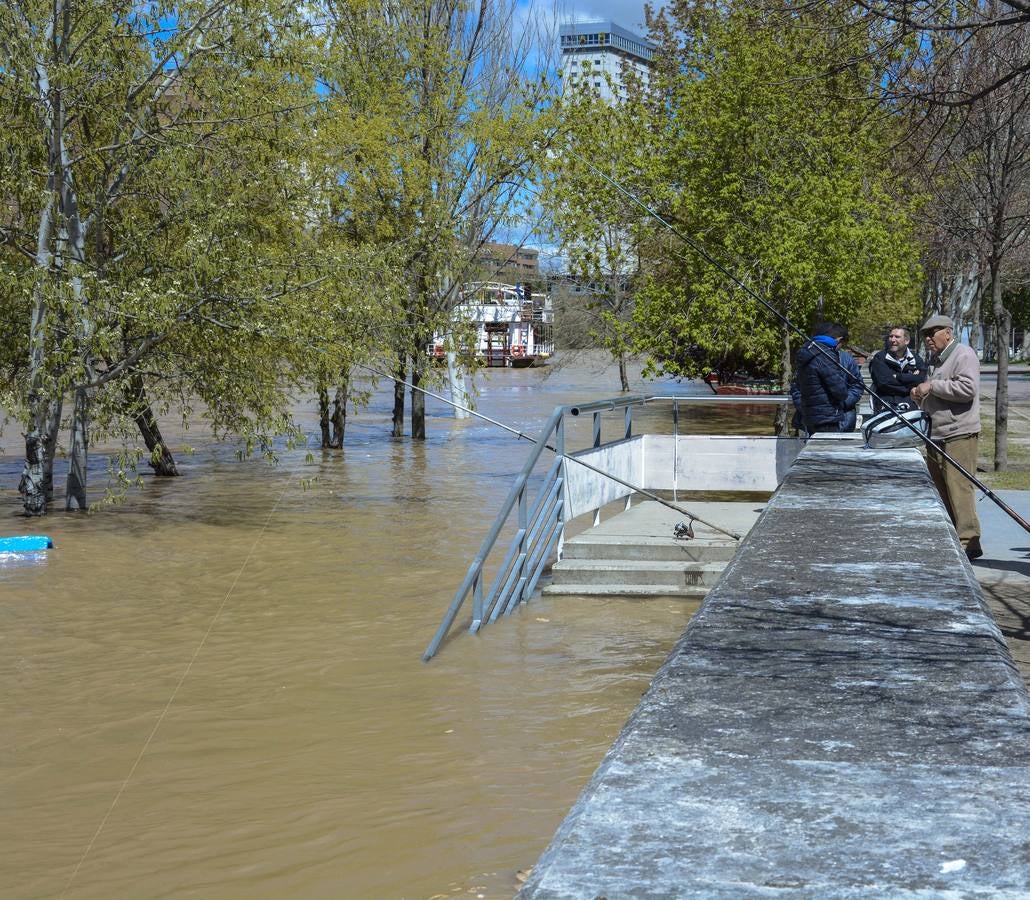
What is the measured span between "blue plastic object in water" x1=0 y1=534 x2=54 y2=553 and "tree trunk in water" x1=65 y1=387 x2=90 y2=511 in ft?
7.71

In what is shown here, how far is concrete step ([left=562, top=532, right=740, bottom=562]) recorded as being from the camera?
425 inches

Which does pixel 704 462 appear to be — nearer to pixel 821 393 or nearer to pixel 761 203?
pixel 821 393

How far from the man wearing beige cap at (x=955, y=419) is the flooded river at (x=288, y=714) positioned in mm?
2062

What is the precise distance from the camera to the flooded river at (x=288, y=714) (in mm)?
5367

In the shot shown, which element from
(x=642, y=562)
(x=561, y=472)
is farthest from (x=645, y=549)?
(x=561, y=472)

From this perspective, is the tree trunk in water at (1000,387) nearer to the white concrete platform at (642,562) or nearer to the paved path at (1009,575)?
the paved path at (1009,575)

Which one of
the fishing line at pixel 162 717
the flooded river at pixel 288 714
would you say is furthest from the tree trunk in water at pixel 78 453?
the fishing line at pixel 162 717

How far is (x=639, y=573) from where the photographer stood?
10.7m

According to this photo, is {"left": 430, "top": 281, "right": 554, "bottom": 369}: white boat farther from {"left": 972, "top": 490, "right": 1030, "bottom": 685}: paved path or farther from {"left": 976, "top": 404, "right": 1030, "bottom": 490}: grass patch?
{"left": 972, "top": 490, "right": 1030, "bottom": 685}: paved path

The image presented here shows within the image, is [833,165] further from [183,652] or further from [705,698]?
[705,698]

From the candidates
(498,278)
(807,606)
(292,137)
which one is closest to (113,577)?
(292,137)

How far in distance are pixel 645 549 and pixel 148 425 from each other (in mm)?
9590

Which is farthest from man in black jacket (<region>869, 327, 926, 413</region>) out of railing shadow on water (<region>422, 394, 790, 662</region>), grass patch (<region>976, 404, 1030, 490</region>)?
grass patch (<region>976, 404, 1030, 490</region>)

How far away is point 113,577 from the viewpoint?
1217cm
